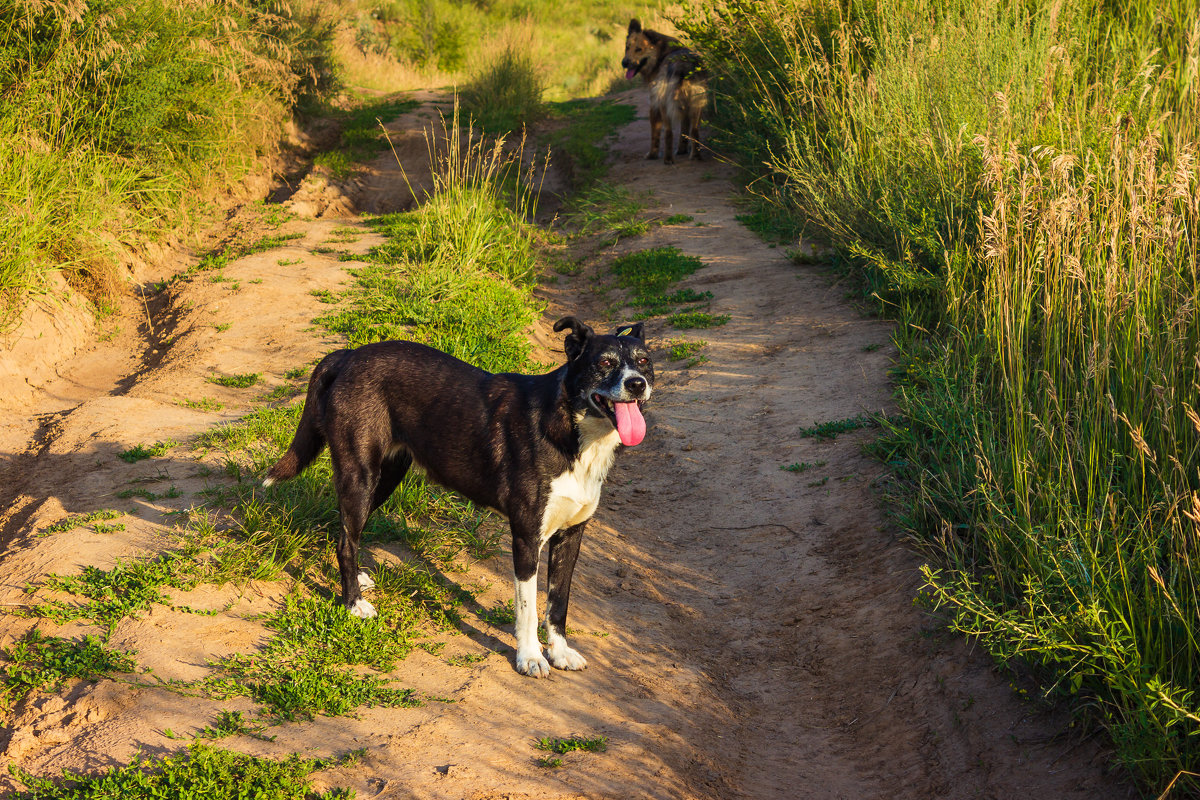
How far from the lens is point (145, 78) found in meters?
9.20

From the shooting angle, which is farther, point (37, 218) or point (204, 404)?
point (37, 218)

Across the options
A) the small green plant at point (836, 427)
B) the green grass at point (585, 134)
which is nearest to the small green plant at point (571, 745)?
the small green plant at point (836, 427)

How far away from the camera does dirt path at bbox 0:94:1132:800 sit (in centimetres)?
332

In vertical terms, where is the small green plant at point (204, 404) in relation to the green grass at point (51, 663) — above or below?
above

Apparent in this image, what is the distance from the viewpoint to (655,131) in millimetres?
13180

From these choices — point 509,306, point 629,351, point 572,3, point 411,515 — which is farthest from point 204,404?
point 572,3

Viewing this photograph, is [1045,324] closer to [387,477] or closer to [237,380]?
[387,477]

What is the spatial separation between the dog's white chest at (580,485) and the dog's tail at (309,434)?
128 cm

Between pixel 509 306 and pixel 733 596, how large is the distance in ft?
13.3

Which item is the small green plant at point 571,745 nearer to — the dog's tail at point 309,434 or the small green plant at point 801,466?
the dog's tail at point 309,434

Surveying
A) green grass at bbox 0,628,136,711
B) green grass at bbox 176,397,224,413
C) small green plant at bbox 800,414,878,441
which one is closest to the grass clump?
green grass at bbox 176,397,224,413

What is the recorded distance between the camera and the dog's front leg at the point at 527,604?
3969 mm

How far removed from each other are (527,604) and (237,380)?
3835mm

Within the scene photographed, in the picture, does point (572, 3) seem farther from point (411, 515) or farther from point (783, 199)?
point (411, 515)
